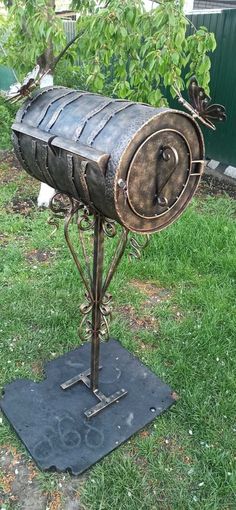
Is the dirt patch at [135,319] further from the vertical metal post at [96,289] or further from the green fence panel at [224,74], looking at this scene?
the green fence panel at [224,74]

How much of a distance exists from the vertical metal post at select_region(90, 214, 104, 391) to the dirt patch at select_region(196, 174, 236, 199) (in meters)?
3.68

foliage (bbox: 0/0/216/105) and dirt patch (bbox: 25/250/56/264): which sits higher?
foliage (bbox: 0/0/216/105)

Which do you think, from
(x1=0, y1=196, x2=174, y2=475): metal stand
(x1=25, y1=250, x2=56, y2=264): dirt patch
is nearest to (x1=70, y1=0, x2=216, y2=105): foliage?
(x1=0, y1=196, x2=174, y2=475): metal stand

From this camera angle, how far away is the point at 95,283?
7.79ft

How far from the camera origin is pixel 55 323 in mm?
3332

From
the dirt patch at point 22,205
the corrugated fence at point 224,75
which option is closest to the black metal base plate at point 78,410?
the dirt patch at point 22,205

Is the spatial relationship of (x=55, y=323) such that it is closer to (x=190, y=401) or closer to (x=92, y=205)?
(x=190, y=401)

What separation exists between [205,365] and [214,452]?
66cm

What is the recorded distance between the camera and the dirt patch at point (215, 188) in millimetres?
5830

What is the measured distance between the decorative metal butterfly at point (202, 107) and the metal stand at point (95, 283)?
25.2 inches

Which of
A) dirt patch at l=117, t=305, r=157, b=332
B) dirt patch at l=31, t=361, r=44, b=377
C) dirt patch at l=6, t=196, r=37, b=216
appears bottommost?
dirt patch at l=6, t=196, r=37, b=216

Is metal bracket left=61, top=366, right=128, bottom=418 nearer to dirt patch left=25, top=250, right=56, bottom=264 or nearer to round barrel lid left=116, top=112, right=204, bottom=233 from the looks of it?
round barrel lid left=116, top=112, right=204, bottom=233

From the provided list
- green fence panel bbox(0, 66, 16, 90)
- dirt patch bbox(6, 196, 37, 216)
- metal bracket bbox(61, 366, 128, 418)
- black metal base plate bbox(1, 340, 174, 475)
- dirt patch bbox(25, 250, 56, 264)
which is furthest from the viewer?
green fence panel bbox(0, 66, 16, 90)

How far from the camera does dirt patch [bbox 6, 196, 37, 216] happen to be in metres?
5.02
